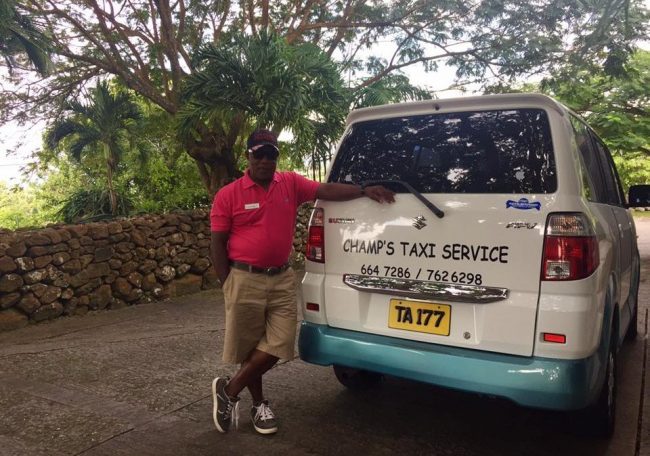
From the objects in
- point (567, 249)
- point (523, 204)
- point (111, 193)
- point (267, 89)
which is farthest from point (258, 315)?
point (111, 193)

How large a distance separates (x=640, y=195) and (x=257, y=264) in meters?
3.81

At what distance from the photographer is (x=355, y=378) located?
154 inches

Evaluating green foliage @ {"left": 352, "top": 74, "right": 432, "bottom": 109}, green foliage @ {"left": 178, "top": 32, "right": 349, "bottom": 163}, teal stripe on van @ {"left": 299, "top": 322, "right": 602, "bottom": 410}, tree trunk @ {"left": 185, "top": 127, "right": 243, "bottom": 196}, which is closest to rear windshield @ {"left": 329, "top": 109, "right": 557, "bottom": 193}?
teal stripe on van @ {"left": 299, "top": 322, "right": 602, "bottom": 410}

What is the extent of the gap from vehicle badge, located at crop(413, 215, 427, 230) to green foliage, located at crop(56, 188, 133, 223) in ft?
26.3

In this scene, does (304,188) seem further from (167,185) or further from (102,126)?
(167,185)

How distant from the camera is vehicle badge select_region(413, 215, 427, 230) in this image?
117 inches

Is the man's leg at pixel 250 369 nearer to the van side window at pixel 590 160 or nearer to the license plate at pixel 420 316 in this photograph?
the license plate at pixel 420 316

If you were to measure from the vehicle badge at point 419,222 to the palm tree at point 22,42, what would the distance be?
6.55 m

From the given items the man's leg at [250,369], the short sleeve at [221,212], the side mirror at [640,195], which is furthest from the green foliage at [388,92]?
the man's leg at [250,369]

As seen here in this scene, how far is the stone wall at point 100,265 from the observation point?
5918 mm

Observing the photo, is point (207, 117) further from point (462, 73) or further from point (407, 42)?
point (462, 73)

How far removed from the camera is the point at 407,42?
12.9 metres

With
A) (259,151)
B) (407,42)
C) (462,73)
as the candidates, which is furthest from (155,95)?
(259,151)

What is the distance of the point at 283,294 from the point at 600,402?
1.84 m
